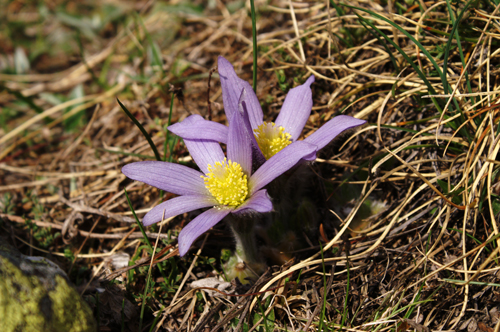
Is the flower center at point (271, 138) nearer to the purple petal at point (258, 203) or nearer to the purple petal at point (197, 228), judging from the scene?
the purple petal at point (258, 203)

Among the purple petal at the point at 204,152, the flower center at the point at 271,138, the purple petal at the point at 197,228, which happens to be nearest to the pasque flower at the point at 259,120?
the flower center at the point at 271,138

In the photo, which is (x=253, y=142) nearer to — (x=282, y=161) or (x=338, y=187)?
(x=282, y=161)

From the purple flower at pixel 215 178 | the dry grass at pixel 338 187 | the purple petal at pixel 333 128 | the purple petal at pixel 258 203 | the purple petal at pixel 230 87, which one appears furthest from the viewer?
the purple petal at pixel 230 87

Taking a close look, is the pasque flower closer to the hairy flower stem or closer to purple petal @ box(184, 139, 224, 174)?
purple petal @ box(184, 139, 224, 174)

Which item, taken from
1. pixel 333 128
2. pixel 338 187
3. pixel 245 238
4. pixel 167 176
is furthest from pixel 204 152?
pixel 338 187

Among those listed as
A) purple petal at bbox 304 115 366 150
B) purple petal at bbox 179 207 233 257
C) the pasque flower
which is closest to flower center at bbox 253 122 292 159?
the pasque flower

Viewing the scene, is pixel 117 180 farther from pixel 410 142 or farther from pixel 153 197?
pixel 410 142

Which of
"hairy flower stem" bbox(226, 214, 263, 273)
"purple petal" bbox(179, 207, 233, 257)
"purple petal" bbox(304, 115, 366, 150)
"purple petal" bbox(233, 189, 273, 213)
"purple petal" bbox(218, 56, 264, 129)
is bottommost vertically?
"hairy flower stem" bbox(226, 214, 263, 273)
